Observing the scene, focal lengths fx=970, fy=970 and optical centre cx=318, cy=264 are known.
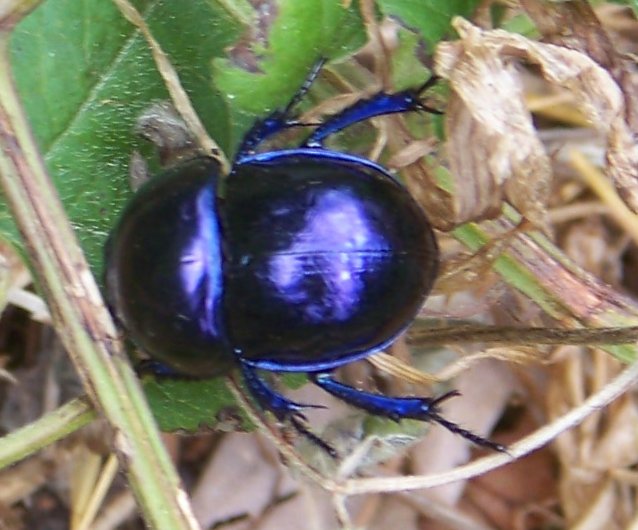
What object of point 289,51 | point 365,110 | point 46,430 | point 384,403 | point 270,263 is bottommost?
point 384,403

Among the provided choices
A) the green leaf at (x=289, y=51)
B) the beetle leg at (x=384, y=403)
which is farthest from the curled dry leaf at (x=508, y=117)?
the beetle leg at (x=384, y=403)

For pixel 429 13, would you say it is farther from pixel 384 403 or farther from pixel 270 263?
pixel 384 403

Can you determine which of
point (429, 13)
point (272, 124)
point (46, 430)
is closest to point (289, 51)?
point (272, 124)

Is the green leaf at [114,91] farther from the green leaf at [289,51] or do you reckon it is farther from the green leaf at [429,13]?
the green leaf at [429,13]

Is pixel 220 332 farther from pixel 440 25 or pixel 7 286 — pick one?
pixel 440 25

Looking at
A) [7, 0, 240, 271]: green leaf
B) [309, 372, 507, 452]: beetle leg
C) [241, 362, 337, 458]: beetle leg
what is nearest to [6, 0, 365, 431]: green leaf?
[7, 0, 240, 271]: green leaf

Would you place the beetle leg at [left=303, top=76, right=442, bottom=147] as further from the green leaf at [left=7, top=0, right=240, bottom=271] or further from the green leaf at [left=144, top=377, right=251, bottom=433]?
the green leaf at [left=144, top=377, right=251, bottom=433]
